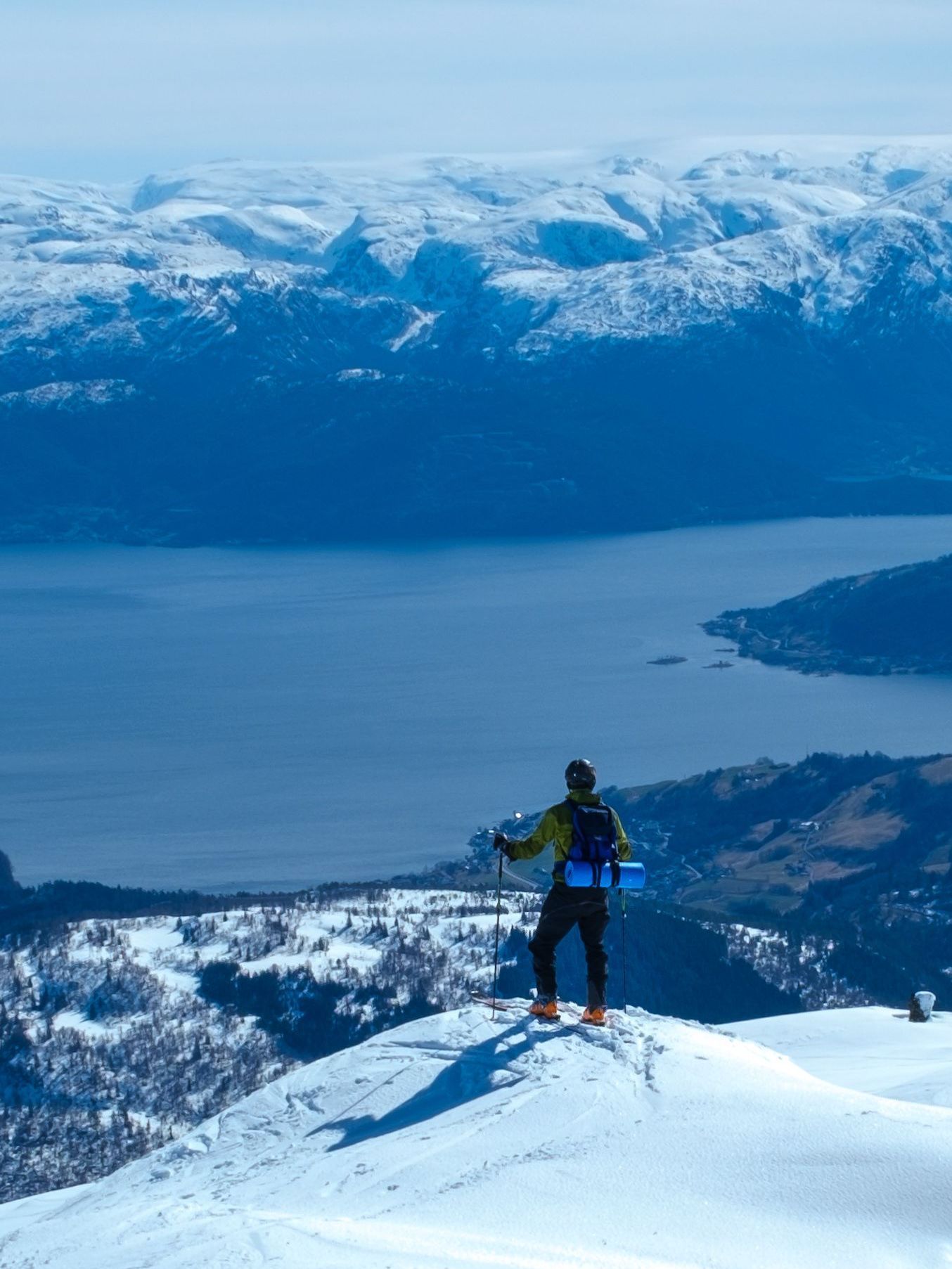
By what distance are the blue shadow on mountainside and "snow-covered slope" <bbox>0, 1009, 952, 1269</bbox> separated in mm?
24

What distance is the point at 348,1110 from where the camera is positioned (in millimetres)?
14359

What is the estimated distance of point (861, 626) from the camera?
13525cm

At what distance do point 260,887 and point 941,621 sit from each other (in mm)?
78474

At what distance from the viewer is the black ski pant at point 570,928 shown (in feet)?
48.0

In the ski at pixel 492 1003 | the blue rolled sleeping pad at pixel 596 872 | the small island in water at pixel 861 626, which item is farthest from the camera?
the small island in water at pixel 861 626

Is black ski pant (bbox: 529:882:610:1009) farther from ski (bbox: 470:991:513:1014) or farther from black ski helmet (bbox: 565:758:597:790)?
black ski helmet (bbox: 565:758:597:790)

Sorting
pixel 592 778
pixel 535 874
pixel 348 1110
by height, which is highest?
pixel 592 778

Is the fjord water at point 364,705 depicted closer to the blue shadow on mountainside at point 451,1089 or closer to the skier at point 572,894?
the skier at point 572,894

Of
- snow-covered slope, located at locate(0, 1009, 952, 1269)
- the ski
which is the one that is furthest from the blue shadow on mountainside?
the ski

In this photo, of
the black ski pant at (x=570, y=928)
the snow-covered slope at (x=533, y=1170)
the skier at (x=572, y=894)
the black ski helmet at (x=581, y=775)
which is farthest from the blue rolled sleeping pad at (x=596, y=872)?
the snow-covered slope at (x=533, y=1170)

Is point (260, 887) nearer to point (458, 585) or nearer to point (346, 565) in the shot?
point (458, 585)

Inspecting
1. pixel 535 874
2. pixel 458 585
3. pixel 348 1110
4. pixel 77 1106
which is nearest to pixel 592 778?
pixel 348 1110

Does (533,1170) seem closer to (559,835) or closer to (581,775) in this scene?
(559,835)

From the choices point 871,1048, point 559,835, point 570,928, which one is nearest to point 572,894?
point 570,928
